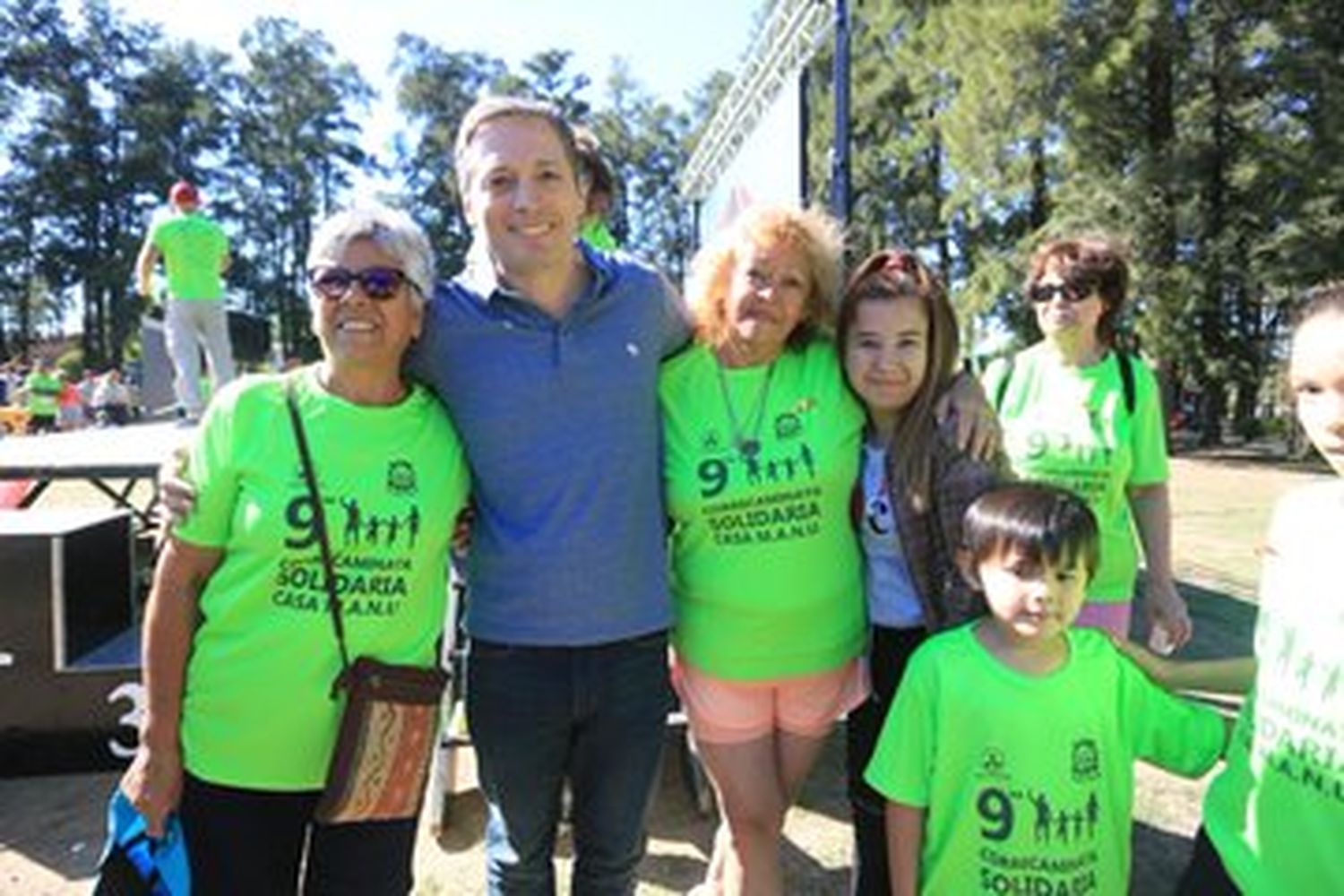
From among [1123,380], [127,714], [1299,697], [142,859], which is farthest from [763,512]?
[127,714]

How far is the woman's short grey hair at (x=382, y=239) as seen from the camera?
78.4 inches

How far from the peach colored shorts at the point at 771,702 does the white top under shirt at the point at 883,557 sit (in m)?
0.17

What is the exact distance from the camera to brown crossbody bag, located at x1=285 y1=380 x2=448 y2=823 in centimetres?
193

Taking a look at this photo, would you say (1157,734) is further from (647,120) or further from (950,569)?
(647,120)

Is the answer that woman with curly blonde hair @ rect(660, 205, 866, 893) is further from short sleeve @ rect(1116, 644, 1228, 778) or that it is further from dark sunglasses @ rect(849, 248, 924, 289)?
short sleeve @ rect(1116, 644, 1228, 778)

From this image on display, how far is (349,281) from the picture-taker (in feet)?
6.47

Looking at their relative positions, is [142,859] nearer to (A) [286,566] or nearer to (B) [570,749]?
(A) [286,566]

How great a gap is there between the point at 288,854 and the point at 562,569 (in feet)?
2.39

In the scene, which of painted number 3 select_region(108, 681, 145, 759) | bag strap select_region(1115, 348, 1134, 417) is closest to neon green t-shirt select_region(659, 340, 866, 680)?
bag strap select_region(1115, 348, 1134, 417)

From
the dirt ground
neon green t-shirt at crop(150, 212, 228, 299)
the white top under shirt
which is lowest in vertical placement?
the dirt ground

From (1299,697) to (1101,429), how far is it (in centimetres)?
173

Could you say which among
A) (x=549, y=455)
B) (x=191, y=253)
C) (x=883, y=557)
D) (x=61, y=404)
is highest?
(x=191, y=253)

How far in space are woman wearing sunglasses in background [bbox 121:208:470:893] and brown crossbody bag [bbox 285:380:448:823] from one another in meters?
0.02

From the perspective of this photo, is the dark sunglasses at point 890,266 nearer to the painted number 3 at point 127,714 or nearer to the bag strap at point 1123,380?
the bag strap at point 1123,380
